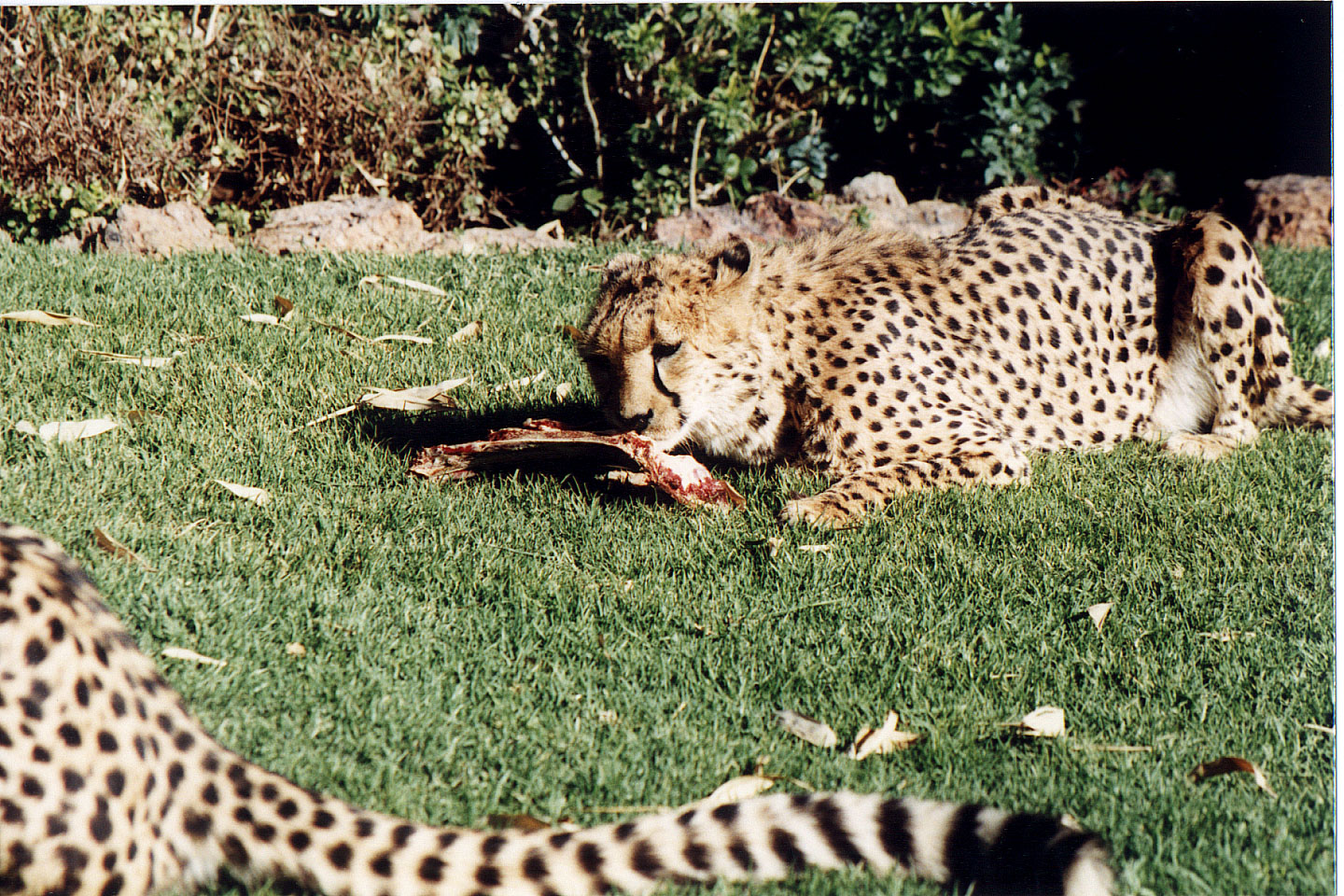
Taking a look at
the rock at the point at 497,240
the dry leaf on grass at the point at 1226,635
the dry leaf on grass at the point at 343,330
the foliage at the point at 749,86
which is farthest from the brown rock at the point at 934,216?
the dry leaf on grass at the point at 1226,635

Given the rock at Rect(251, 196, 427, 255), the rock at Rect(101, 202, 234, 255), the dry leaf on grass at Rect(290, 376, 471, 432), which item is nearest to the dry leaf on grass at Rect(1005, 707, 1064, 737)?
the dry leaf on grass at Rect(290, 376, 471, 432)

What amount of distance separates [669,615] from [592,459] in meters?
1.04

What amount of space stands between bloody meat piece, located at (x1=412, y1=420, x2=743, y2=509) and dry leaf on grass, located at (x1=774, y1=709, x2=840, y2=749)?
Answer: 4.03 feet

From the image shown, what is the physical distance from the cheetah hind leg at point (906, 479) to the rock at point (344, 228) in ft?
11.6

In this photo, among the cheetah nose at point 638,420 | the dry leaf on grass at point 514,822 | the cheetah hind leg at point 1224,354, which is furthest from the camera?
the cheetah hind leg at point 1224,354

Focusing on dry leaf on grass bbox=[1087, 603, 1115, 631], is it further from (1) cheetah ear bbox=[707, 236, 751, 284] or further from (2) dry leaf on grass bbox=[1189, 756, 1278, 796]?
(1) cheetah ear bbox=[707, 236, 751, 284]

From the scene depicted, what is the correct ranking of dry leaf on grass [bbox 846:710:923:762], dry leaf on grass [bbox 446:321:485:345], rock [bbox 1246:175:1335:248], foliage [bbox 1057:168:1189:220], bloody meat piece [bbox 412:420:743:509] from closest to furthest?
1. dry leaf on grass [bbox 846:710:923:762]
2. bloody meat piece [bbox 412:420:743:509]
3. dry leaf on grass [bbox 446:321:485:345]
4. foliage [bbox 1057:168:1189:220]
5. rock [bbox 1246:175:1335:248]

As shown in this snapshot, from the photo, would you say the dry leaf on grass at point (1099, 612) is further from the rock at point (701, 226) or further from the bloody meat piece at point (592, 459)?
the rock at point (701, 226)

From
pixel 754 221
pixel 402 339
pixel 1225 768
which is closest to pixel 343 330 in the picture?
pixel 402 339

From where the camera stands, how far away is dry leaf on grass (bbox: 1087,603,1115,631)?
11.4 feet

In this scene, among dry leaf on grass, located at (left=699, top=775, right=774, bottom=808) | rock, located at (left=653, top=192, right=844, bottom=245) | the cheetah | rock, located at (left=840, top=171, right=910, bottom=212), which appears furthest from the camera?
rock, located at (left=840, top=171, right=910, bottom=212)

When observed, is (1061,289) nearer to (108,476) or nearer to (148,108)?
(108,476)

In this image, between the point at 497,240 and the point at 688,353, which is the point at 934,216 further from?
the point at 688,353

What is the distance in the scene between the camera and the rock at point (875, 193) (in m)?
7.98
